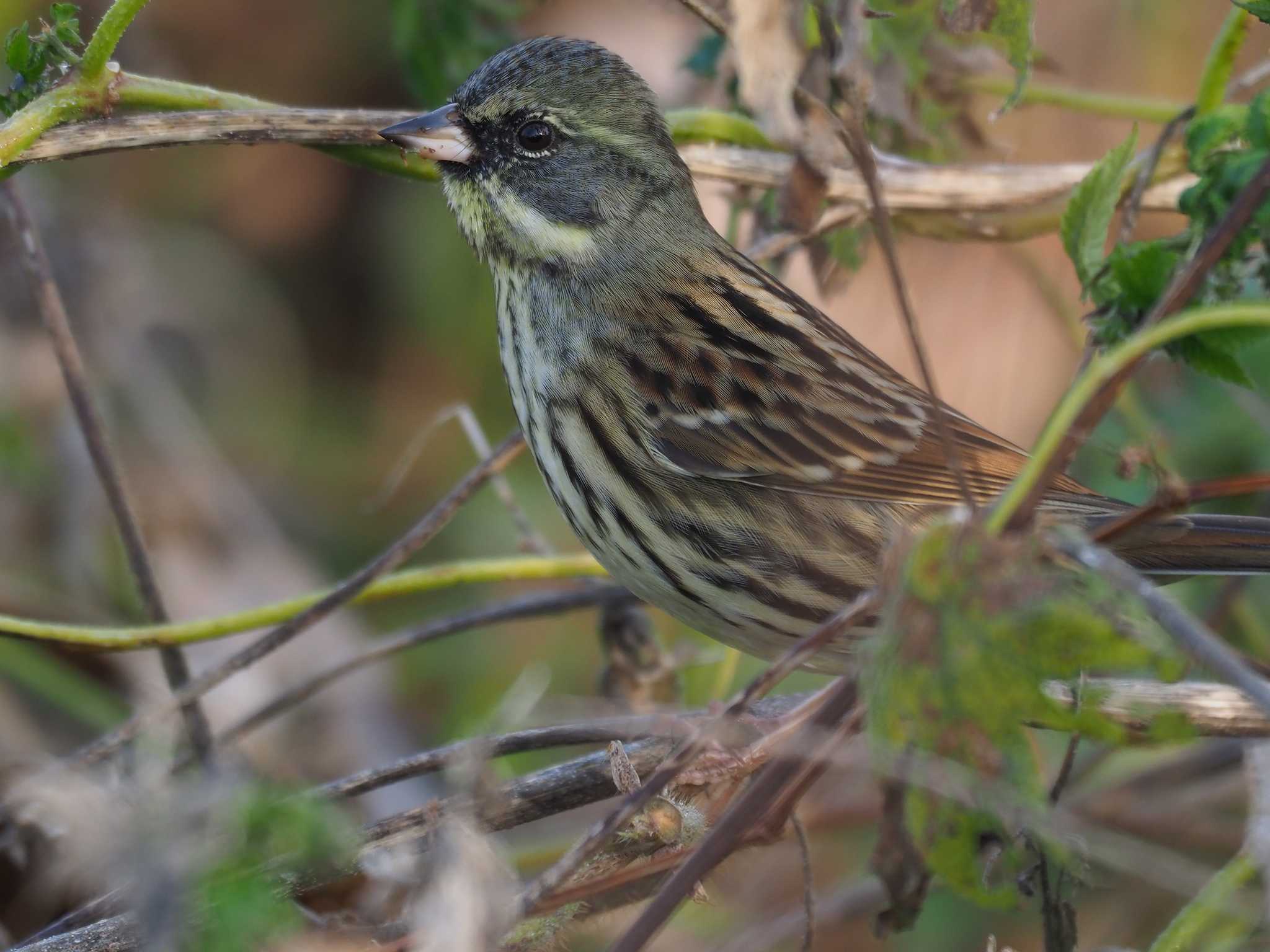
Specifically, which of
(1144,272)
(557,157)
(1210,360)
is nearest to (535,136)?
(557,157)

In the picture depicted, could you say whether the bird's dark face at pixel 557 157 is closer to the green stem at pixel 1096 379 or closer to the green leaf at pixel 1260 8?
the green leaf at pixel 1260 8

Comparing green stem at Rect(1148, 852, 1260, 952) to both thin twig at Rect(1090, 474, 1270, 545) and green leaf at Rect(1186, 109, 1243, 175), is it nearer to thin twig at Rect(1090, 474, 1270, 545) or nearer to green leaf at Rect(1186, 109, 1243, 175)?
thin twig at Rect(1090, 474, 1270, 545)

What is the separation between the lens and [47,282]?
3000mm

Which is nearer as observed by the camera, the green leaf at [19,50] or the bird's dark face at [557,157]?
the green leaf at [19,50]

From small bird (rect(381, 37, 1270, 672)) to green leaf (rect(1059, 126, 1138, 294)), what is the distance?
0.50m

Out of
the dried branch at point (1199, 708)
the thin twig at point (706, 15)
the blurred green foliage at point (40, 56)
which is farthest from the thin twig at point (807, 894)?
the blurred green foliage at point (40, 56)

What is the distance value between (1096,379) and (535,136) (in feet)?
5.64

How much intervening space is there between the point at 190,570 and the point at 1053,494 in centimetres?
265

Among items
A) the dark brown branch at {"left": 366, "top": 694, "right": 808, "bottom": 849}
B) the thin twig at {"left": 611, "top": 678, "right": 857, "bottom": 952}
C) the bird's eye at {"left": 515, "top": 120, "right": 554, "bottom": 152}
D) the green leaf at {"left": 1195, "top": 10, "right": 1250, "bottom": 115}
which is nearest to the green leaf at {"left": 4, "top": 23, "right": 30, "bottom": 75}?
the bird's eye at {"left": 515, "top": 120, "right": 554, "bottom": 152}

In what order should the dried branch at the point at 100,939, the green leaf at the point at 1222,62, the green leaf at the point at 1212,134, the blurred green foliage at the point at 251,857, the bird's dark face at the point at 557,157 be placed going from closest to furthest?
1. the blurred green foliage at the point at 251,857
2. the dried branch at the point at 100,939
3. the green leaf at the point at 1212,134
4. the green leaf at the point at 1222,62
5. the bird's dark face at the point at 557,157

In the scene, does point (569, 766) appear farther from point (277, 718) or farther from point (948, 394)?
point (948, 394)

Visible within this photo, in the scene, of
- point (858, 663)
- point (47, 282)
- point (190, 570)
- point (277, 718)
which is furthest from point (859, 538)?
point (190, 570)

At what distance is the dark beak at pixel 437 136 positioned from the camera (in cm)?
278

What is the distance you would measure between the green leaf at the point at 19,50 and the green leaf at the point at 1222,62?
6.61 ft
